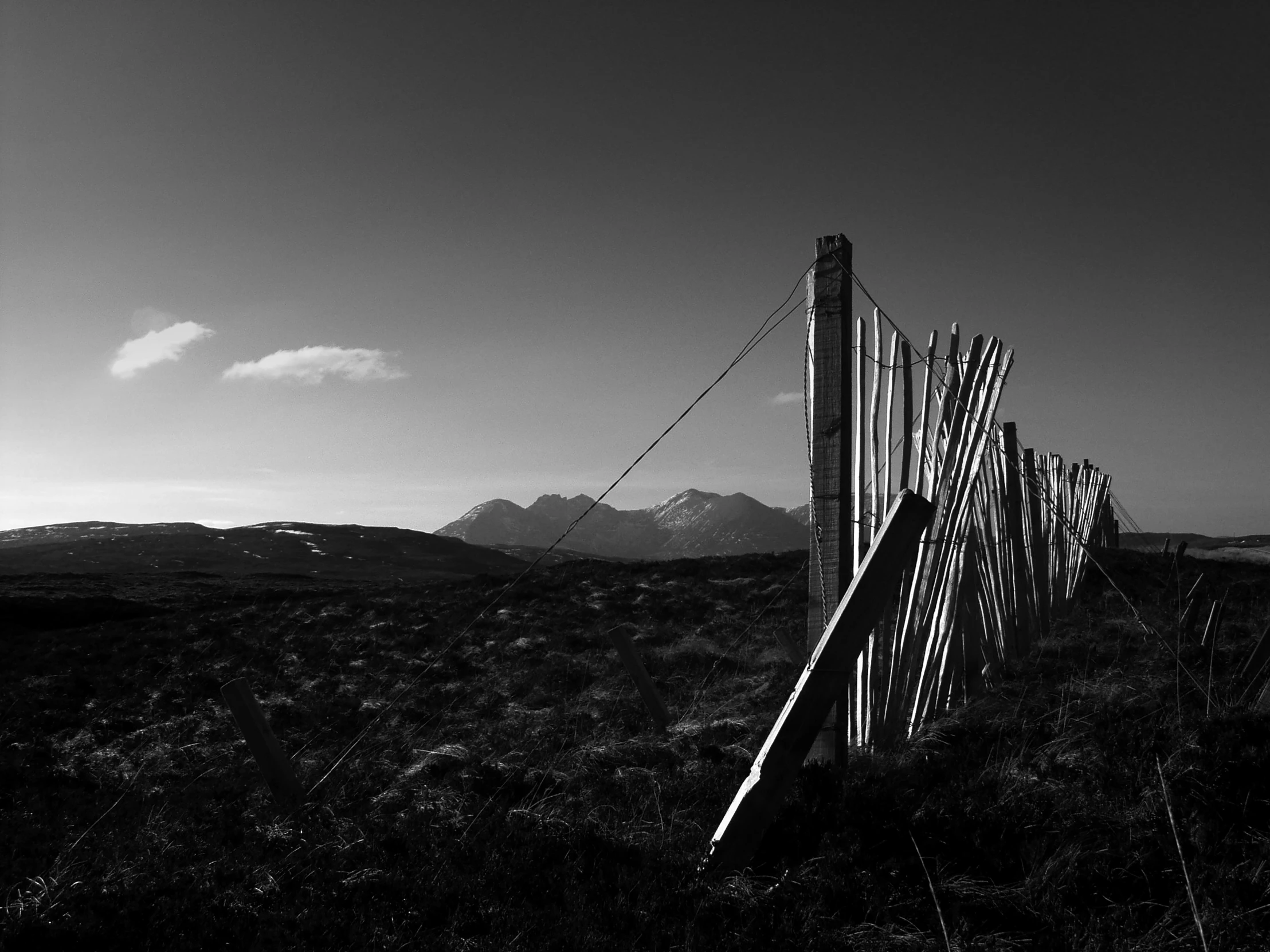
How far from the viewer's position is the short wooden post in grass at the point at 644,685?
6.81 meters

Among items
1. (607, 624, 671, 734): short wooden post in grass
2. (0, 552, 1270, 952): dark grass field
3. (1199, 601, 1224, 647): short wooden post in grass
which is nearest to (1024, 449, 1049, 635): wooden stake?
(0, 552, 1270, 952): dark grass field

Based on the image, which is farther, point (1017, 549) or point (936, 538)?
point (1017, 549)

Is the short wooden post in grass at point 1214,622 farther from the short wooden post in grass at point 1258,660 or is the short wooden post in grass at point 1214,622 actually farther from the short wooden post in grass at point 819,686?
the short wooden post in grass at point 819,686

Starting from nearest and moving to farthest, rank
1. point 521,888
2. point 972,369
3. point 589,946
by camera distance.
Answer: point 589,946
point 521,888
point 972,369

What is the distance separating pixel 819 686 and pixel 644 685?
409cm

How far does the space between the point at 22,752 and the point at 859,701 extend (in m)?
9.25

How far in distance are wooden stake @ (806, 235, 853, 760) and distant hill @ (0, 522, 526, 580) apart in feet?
116

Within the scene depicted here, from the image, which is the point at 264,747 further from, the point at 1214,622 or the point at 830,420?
the point at 1214,622

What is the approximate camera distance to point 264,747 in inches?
217

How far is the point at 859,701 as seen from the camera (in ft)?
16.7

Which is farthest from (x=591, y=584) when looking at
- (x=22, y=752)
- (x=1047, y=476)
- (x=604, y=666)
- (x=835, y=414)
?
(x=835, y=414)

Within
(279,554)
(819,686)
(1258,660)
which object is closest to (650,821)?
(819,686)

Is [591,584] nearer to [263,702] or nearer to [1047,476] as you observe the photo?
[263,702]

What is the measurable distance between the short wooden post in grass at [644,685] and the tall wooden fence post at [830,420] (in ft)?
9.07
